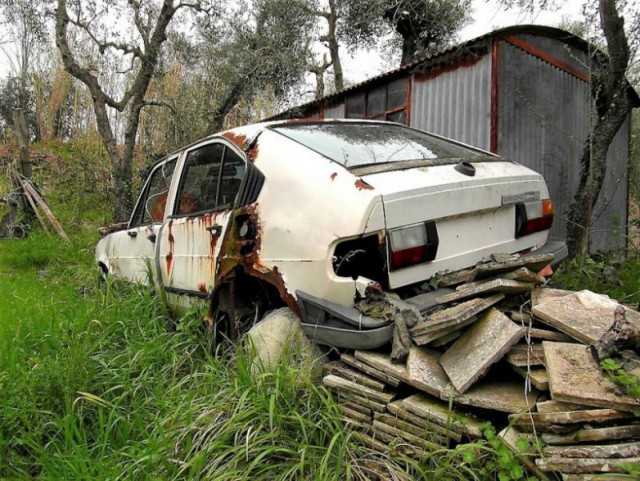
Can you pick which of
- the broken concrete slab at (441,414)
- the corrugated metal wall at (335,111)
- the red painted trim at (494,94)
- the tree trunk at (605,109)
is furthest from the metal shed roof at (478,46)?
the broken concrete slab at (441,414)

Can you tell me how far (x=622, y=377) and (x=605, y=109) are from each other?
17.4 feet

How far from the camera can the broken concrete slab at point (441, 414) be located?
1.80 m

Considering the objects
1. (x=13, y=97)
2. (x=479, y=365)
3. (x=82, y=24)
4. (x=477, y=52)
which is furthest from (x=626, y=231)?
(x=13, y=97)

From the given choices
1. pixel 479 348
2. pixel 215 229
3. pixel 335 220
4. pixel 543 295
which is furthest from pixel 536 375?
pixel 215 229

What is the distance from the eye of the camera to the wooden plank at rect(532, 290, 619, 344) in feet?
6.43

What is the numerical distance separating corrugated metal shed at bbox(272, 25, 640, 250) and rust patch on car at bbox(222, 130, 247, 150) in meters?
4.61

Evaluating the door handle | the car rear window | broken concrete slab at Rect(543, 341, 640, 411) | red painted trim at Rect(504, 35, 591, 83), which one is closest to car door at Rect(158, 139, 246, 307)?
the door handle

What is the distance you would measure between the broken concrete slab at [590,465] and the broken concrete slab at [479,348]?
0.39m

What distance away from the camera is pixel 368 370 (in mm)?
2129

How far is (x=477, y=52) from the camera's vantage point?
6.86m

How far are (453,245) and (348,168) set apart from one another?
0.68m

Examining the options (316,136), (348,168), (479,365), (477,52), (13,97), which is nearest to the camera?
(479,365)

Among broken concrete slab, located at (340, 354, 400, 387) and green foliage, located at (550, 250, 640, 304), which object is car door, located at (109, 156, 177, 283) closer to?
broken concrete slab, located at (340, 354, 400, 387)

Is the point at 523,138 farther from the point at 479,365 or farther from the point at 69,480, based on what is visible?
the point at 69,480
